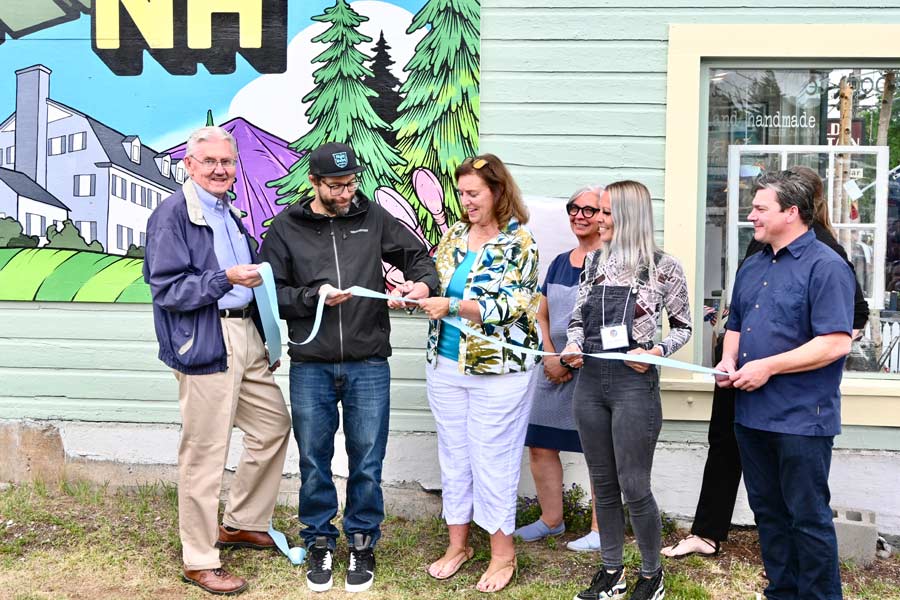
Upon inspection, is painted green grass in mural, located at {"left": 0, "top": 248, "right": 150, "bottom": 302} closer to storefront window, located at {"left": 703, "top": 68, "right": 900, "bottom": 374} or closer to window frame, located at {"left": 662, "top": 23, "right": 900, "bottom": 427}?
window frame, located at {"left": 662, "top": 23, "right": 900, "bottom": 427}

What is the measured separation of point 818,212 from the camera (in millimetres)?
4242

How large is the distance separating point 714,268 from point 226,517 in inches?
120

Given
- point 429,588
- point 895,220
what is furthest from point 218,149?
point 895,220

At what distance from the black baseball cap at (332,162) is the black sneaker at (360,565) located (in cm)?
175

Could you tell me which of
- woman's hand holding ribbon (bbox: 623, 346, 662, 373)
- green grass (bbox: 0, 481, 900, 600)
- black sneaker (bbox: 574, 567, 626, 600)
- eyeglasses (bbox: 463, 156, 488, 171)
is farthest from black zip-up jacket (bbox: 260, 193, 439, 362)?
black sneaker (bbox: 574, 567, 626, 600)

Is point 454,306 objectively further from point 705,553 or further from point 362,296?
point 705,553

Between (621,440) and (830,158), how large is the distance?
2.36 meters

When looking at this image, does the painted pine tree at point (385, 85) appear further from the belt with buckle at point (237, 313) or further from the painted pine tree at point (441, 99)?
the belt with buckle at point (237, 313)

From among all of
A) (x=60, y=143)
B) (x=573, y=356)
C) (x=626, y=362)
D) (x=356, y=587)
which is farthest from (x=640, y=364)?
(x=60, y=143)

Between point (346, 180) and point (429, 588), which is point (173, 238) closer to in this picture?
point (346, 180)

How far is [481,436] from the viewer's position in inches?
170

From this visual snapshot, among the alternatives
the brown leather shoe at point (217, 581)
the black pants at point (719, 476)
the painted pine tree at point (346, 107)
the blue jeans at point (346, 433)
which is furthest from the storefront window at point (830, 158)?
the brown leather shoe at point (217, 581)

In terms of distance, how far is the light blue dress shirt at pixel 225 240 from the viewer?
4.28m

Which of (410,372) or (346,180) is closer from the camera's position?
(346,180)
